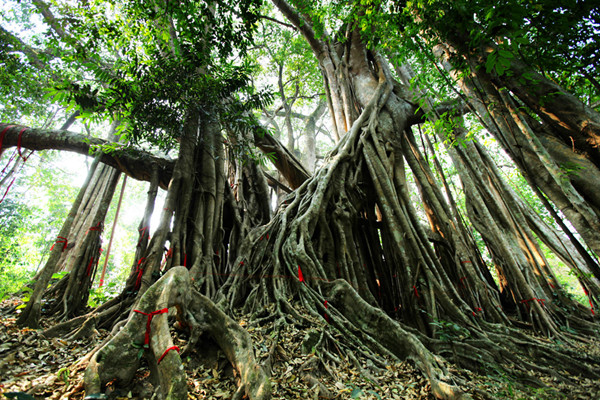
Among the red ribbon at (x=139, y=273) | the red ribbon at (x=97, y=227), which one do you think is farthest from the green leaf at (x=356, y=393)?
the red ribbon at (x=97, y=227)

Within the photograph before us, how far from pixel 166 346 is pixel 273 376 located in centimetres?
70

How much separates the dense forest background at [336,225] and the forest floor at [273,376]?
20mm

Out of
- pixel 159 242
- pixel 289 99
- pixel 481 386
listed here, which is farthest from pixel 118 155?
pixel 289 99

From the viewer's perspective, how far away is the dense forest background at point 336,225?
72.9 inches

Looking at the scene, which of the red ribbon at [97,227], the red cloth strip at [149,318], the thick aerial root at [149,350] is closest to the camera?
the thick aerial root at [149,350]

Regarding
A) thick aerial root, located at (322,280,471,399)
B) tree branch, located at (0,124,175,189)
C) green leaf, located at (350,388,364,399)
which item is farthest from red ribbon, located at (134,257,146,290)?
green leaf, located at (350,388,364,399)

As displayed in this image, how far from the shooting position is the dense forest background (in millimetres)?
1853

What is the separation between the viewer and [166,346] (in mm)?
1616

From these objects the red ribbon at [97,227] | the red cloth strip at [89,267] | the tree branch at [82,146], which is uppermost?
the tree branch at [82,146]

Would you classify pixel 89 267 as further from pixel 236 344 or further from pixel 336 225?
pixel 336 225

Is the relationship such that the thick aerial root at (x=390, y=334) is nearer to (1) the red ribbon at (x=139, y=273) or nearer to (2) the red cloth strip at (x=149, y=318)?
(2) the red cloth strip at (x=149, y=318)

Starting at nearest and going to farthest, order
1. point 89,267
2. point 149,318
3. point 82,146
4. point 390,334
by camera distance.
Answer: point 149,318 < point 390,334 < point 89,267 < point 82,146

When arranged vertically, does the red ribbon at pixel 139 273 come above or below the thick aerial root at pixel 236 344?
above

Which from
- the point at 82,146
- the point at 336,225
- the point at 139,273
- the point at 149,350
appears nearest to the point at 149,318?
the point at 149,350
